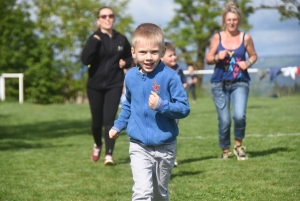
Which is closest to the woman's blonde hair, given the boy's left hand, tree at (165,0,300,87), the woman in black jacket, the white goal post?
the woman in black jacket

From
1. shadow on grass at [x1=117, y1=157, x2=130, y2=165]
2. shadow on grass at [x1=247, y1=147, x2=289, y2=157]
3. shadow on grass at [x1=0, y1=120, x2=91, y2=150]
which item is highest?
shadow on grass at [x1=247, y1=147, x2=289, y2=157]

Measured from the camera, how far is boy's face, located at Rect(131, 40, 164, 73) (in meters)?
5.28

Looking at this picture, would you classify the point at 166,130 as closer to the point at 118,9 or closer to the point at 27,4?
the point at 27,4

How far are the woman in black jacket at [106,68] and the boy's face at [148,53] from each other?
4.24m

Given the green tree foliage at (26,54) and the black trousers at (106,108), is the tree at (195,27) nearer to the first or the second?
the green tree foliage at (26,54)

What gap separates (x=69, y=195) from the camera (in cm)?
720

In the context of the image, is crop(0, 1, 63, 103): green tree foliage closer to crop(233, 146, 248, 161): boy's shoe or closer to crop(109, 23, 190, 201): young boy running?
crop(233, 146, 248, 161): boy's shoe

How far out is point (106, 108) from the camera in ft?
31.7

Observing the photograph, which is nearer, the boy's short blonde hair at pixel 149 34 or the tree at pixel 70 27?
the boy's short blonde hair at pixel 149 34

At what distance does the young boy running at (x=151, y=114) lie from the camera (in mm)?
5293

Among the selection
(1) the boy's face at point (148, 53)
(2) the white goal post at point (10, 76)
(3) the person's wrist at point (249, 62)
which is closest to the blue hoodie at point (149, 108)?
(1) the boy's face at point (148, 53)

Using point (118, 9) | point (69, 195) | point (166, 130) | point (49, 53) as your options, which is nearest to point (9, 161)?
point (69, 195)

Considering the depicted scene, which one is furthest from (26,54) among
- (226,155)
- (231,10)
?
(231,10)

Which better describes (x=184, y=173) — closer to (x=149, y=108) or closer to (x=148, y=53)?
(x=149, y=108)
